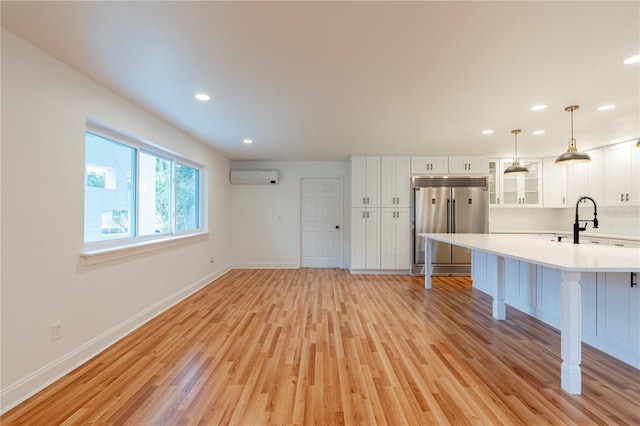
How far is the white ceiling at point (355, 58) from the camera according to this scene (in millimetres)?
1541

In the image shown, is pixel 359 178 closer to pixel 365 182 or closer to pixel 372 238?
pixel 365 182

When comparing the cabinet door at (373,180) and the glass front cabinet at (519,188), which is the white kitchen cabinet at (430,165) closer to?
the cabinet door at (373,180)

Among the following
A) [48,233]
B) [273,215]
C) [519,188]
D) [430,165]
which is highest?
[430,165]

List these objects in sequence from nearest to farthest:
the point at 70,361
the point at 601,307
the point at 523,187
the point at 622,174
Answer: the point at 70,361
the point at 601,307
the point at 622,174
the point at 523,187

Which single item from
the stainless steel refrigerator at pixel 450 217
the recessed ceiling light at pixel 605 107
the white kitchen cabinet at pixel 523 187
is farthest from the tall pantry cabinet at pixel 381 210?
the recessed ceiling light at pixel 605 107

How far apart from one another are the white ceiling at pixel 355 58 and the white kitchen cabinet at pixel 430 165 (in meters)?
1.86

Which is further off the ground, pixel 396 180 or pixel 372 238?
pixel 396 180

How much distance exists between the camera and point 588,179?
486cm

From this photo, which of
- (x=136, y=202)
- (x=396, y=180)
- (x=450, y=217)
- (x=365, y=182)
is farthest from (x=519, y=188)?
(x=136, y=202)

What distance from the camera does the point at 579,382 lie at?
180 cm

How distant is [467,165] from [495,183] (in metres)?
0.75

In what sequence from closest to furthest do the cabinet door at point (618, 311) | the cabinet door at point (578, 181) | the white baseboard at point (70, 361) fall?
the white baseboard at point (70, 361) → the cabinet door at point (618, 311) → the cabinet door at point (578, 181)

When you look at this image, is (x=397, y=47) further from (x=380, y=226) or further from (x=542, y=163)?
(x=542, y=163)

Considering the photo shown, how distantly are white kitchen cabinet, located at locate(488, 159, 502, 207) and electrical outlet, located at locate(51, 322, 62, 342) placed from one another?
638cm
